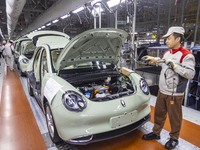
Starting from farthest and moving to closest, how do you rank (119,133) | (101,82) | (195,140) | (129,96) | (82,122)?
(101,82), (195,140), (129,96), (119,133), (82,122)

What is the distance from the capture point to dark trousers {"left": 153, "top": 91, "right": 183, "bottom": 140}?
196cm

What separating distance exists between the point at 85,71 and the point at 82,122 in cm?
120

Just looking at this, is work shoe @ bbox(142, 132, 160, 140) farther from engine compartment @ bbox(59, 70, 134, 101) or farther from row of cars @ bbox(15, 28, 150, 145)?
engine compartment @ bbox(59, 70, 134, 101)

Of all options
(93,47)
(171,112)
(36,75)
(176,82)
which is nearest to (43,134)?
(36,75)

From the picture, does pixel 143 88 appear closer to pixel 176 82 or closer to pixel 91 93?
pixel 176 82

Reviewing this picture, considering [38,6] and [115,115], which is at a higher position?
[38,6]

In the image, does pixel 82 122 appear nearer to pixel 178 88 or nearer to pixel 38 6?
pixel 178 88

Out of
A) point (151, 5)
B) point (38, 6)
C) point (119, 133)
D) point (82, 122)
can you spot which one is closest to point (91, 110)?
point (82, 122)

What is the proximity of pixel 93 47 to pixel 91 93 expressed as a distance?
754mm

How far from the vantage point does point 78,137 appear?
6.01 ft

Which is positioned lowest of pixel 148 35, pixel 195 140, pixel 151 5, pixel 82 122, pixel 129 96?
pixel 195 140

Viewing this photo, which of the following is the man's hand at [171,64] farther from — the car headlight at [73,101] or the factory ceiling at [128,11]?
the factory ceiling at [128,11]

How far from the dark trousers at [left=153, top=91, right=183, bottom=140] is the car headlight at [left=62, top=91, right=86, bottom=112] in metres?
1.02

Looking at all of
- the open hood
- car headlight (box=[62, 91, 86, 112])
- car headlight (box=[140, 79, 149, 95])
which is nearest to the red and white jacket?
car headlight (box=[140, 79, 149, 95])
